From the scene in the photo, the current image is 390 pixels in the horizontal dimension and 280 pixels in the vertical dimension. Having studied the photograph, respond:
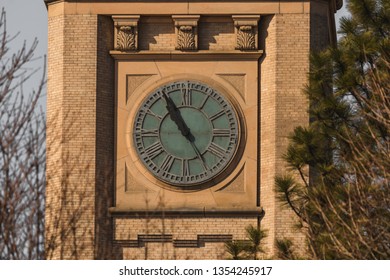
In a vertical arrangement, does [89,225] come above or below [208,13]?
below

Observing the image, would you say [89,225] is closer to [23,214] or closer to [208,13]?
[208,13]

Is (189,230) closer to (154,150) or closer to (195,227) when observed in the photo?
(195,227)

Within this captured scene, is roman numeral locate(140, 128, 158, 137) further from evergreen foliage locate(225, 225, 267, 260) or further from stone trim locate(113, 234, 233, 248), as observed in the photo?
evergreen foliage locate(225, 225, 267, 260)

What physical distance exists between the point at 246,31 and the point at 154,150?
318 cm

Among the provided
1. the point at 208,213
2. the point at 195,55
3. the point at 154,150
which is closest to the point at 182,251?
the point at 208,213

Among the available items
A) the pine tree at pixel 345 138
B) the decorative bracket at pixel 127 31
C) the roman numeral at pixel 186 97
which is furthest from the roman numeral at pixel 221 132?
the pine tree at pixel 345 138

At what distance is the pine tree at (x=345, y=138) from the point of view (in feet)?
198

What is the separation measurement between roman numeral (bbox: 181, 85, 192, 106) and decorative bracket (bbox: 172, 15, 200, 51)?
869 millimetres

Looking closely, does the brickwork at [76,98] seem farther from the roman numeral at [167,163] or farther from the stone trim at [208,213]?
the roman numeral at [167,163]

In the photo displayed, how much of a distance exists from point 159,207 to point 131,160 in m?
1.89

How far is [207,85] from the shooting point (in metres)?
74.6

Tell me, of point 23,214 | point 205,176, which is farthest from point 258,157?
point 23,214

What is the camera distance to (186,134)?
7431cm

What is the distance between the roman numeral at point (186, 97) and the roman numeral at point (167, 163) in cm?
117
